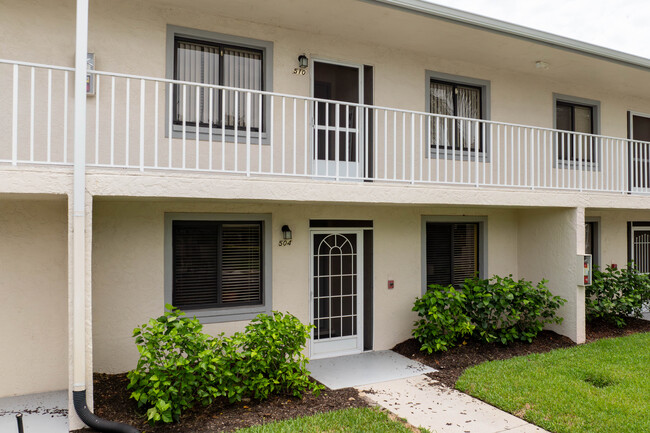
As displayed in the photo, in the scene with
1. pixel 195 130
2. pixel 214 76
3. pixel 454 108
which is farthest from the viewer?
pixel 454 108

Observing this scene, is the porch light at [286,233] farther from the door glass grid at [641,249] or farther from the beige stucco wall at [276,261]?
the door glass grid at [641,249]

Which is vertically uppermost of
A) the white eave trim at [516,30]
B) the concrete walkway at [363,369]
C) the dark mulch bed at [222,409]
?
the white eave trim at [516,30]

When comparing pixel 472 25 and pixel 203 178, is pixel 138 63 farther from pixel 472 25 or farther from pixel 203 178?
pixel 472 25

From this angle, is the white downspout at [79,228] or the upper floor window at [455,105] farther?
the upper floor window at [455,105]

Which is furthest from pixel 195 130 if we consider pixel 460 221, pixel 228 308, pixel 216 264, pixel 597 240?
pixel 597 240

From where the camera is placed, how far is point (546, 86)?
32.8 feet

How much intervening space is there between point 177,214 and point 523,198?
576cm

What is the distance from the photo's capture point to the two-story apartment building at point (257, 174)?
19.1 feet

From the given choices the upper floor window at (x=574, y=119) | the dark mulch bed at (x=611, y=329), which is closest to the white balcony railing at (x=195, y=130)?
the upper floor window at (x=574, y=119)

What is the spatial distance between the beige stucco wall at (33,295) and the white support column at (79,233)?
1.28 m

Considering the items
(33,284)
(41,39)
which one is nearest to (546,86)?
(41,39)

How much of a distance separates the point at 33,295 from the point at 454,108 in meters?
7.66

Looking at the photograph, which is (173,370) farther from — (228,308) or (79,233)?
(228,308)

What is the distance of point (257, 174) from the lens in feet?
20.4
